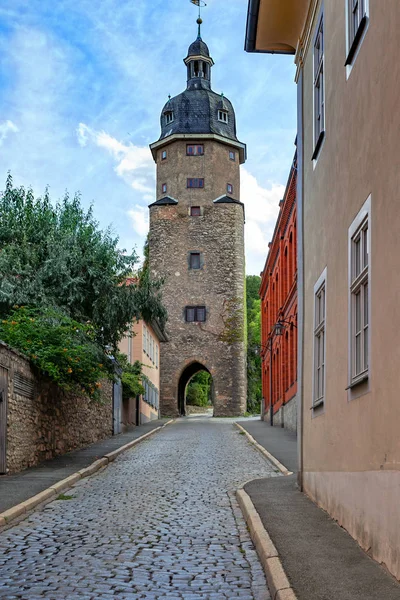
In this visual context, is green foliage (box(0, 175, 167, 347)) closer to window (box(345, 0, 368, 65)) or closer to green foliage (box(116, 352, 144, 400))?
green foliage (box(116, 352, 144, 400))

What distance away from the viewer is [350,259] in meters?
7.86

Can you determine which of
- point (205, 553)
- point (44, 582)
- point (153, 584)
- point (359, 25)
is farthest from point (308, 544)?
point (359, 25)

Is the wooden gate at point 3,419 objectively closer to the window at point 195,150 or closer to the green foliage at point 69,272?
the green foliage at point 69,272

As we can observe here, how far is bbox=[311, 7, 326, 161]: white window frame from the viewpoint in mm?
10297

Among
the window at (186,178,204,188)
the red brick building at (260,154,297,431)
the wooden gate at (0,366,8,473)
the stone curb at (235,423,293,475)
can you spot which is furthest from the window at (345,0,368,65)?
the window at (186,178,204,188)

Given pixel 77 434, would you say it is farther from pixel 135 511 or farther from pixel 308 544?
pixel 308 544

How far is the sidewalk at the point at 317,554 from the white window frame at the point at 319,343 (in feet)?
4.44

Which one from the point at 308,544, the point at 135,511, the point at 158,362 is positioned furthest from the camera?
the point at 158,362

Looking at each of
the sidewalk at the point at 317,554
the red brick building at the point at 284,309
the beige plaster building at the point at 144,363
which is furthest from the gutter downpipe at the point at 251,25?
the beige plaster building at the point at 144,363

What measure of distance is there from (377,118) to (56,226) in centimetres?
1748

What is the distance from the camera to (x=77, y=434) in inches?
864

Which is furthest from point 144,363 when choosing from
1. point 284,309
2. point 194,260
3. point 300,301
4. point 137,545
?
point 137,545

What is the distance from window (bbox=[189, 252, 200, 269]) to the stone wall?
34.1 m

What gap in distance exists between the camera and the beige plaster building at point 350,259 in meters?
6.02
